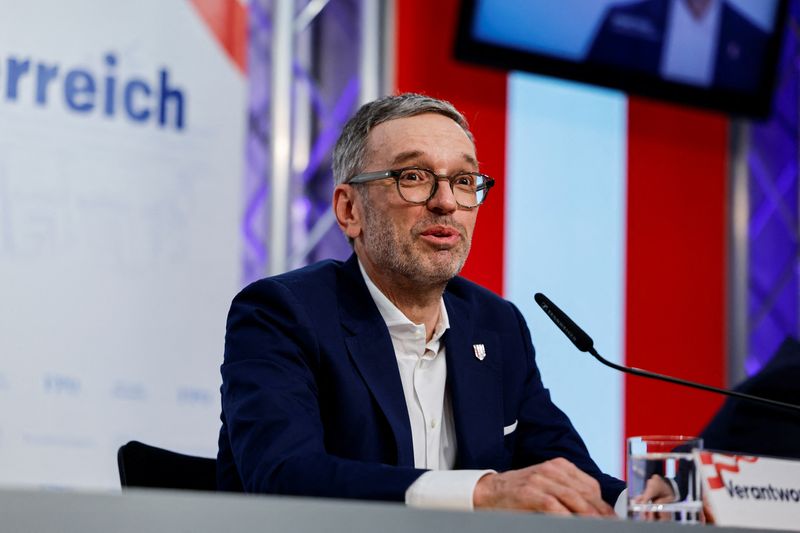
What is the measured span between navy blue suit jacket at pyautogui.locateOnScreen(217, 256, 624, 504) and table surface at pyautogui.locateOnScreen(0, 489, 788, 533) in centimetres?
52

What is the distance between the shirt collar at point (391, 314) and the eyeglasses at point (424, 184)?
17cm

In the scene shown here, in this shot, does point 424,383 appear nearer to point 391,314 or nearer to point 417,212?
point 391,314

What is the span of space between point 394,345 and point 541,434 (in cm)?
32

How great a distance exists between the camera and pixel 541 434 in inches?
84.4

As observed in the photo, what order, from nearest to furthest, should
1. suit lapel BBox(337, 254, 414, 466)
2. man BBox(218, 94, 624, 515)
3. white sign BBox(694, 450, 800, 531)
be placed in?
white sign BBox(694, 450, 800, 531), man BBox(218, 94, 624, 515), suit lapel BBox(337, 254, 414, 466)

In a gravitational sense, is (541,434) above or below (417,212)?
below

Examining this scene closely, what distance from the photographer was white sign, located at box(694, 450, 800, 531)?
3.82ft

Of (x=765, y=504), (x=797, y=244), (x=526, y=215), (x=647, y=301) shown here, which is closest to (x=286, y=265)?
(x=526, y=215)

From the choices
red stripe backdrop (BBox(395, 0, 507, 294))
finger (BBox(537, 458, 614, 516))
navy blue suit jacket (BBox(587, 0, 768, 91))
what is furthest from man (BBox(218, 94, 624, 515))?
navy blue suit jacket (BBox(587, 0, 768, 91))

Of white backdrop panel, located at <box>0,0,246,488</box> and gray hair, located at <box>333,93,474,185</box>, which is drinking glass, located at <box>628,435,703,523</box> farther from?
white backdrop panel, located at <box>0,0,246,488</box>

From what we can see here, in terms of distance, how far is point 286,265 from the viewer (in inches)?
144

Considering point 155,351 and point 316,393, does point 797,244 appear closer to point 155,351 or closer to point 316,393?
point 155,351

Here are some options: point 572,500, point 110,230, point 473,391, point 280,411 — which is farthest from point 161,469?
point 110,230

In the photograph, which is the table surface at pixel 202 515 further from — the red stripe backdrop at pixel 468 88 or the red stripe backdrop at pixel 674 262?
the red stripe backdrop at pixel 674 262
